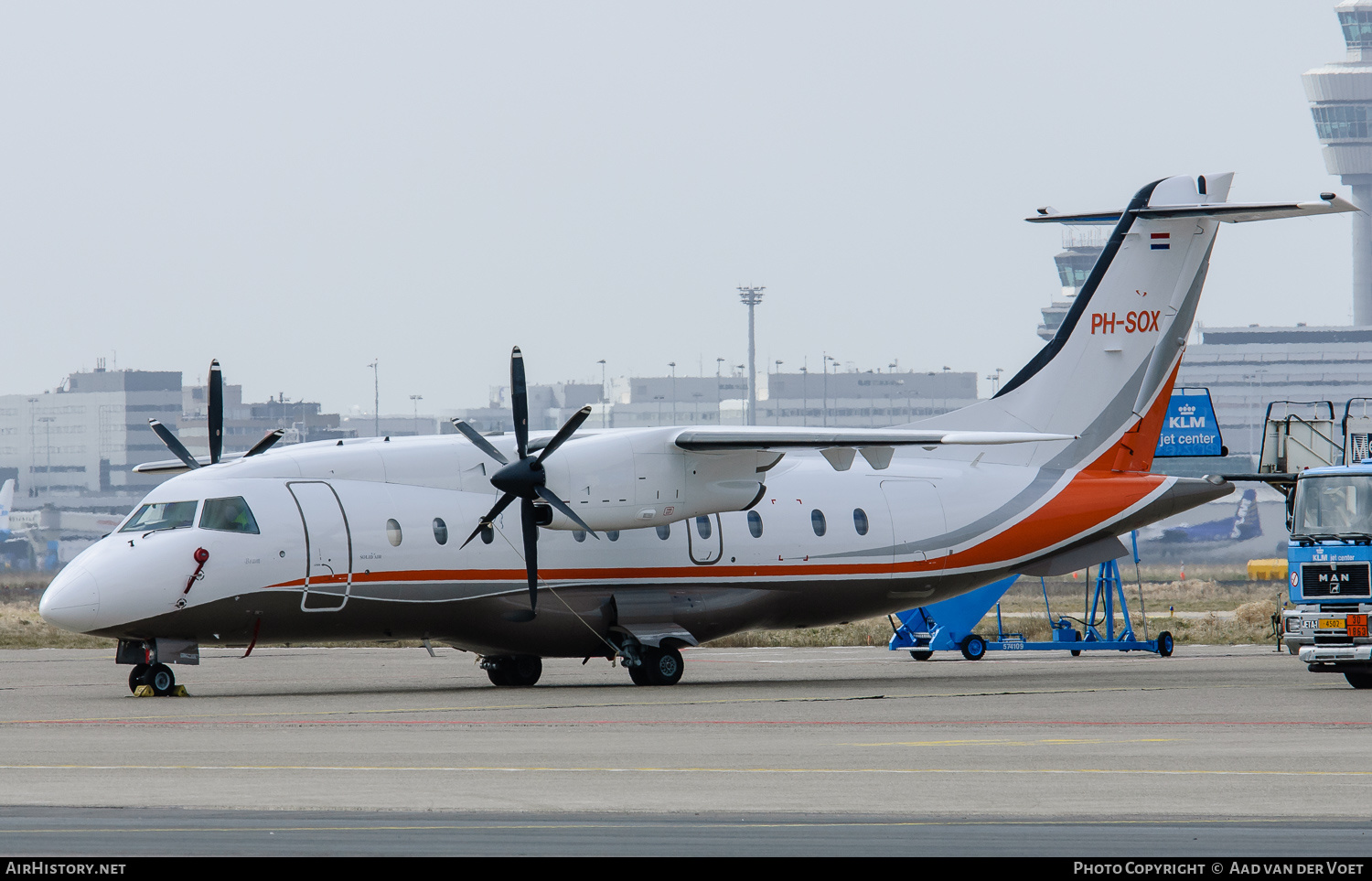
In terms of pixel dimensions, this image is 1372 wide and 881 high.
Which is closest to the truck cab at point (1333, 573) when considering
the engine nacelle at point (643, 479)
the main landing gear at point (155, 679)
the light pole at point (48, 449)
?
the engine nacelle at point (643, 479)

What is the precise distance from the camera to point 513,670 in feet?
87.8

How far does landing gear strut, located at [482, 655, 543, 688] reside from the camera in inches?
1053

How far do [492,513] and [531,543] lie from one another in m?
0.70

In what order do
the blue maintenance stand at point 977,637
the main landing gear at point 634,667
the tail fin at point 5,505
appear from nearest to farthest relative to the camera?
the main landing gear at point 634,667 < the blue maintenance stand at point 977,637 < the tail fin at point 5,505

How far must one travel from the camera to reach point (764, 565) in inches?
1065

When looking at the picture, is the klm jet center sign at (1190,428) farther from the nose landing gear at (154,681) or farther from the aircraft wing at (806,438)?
the nose landing gear at (154,681)

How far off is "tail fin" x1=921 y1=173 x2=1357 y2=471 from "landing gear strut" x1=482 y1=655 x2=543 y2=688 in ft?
27.5

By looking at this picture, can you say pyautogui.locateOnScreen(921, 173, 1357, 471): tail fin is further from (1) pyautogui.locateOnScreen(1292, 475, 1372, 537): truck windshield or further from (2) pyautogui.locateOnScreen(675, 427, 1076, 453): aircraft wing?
(1) pyautogui.locateOnScreen(1292, 475, 1372, 537): truck windshield

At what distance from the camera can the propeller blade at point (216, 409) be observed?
2611cm

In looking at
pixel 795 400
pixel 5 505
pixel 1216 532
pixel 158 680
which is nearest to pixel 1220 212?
pixel 158 680

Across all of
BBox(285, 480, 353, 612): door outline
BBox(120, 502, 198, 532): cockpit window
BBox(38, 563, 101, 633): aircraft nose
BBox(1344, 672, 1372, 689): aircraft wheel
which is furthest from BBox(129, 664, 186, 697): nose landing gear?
BBox(1344, 672, 1372, 689): aircraft wheel

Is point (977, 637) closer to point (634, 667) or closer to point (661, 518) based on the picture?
point (634, 667)

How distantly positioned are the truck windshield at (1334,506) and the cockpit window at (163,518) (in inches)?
618

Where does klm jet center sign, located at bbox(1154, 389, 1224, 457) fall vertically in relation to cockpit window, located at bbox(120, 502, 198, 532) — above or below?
above
